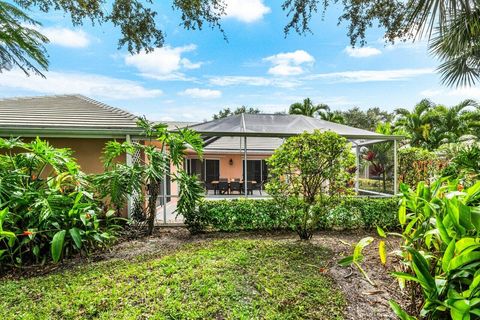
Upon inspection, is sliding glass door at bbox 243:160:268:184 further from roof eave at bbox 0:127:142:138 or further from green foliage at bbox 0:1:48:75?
green foliage at bbox 0:1:48:75

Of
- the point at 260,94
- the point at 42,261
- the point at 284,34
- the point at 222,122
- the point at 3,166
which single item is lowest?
the point at 42,261

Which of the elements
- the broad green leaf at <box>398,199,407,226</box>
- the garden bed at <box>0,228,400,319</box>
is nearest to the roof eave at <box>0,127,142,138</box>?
the garden bed at <box>0,228,400,319</box>

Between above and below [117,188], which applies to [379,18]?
above

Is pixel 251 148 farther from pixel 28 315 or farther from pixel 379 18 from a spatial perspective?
pixel 28 315

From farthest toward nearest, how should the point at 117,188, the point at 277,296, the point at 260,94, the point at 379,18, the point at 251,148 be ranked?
1. the point at 260,94
2. the point at 251,148
3. the point at 117,188
4. the point at 379,18
5. the point at 277,296

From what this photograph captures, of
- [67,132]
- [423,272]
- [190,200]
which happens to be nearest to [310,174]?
[190,200]

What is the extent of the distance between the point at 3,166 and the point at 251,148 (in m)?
11.9

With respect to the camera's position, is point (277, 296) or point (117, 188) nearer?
point (277, 296)

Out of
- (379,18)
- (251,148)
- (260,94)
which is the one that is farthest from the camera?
(260,94)

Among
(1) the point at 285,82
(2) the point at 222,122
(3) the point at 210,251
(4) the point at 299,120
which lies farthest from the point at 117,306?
(1) the point at 285,82

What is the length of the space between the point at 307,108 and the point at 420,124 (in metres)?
8.05

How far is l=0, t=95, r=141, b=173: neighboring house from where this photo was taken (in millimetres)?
7543

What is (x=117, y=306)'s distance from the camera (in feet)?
10.6

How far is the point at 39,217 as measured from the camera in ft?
16.2
